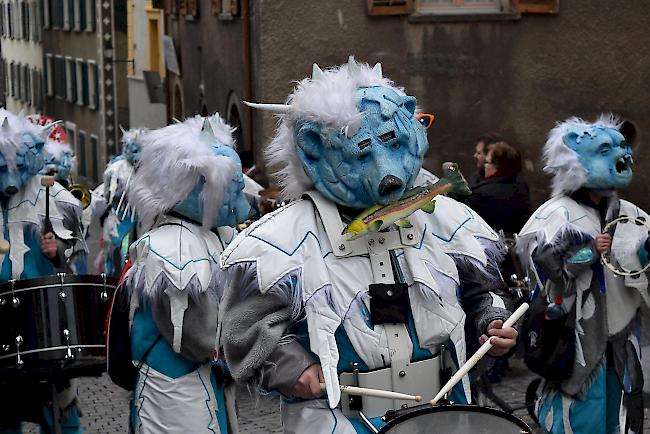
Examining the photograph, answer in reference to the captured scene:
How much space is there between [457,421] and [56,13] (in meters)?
41.2

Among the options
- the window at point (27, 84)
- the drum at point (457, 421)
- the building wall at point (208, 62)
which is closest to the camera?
the drum at point (457, 421)

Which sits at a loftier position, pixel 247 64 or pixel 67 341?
pixel 247 64

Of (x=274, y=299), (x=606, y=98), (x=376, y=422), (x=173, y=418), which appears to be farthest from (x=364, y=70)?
(x=606, y=98)

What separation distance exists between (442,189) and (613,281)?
11.3 ft

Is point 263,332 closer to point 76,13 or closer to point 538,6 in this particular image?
point 538,6

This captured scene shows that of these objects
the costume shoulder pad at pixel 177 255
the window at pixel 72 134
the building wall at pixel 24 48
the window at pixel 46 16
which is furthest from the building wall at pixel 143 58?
the costume shoulder pad at pixel 177 255

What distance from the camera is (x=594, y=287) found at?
7.64 m

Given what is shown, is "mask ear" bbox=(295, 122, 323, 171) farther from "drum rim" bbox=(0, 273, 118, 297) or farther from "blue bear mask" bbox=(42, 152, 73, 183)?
"blue bear mask" bbox=(42, 152, 73, 183)

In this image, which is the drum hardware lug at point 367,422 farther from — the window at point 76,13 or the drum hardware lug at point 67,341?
the window at point 76,13

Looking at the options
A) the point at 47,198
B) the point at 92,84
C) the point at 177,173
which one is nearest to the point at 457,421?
the point at 177,173

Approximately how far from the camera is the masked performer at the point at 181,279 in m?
6.03

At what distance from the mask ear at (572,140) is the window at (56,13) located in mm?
36597

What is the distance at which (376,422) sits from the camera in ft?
14.6

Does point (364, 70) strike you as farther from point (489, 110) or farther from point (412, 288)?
point (489, 110)
